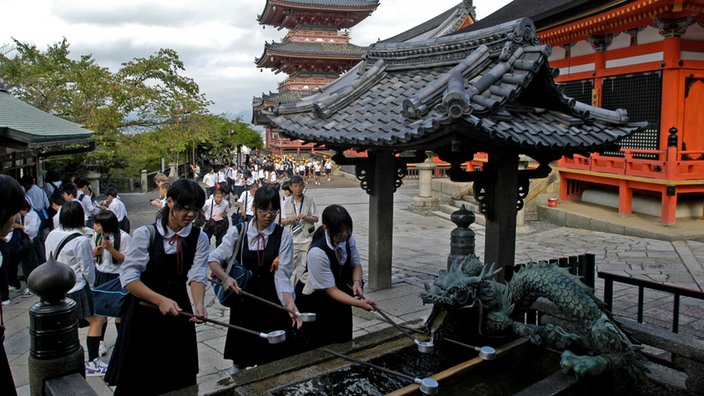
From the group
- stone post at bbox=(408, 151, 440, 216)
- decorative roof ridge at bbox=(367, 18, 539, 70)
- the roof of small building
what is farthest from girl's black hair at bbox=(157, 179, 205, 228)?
stone post at bbox=(408, 151, 440, 216)

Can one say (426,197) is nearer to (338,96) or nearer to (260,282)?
(338,96)

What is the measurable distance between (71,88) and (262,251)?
19.3 metres

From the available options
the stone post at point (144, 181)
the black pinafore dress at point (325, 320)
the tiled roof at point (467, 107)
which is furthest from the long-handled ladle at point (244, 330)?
the stone post at point (144, 181)

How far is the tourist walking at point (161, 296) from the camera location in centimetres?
330

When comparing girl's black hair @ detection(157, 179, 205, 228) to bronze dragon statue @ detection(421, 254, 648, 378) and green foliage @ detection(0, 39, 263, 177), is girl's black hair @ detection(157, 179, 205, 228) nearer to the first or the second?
bronze dragon statue @ detection(421, 254, 648, 378)

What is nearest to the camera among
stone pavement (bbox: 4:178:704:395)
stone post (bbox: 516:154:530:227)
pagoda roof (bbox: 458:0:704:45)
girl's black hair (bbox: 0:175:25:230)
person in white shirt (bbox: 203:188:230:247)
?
girl's black hair (bbox: 0:175:25:230)

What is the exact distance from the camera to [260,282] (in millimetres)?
4000

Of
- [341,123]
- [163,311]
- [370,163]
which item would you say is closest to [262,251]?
[163,311]

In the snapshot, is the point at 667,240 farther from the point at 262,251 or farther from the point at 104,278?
the point at 104,278

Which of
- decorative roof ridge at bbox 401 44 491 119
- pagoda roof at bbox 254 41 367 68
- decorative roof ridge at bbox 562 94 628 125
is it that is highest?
pagoda roof at bbox 254 41 367 68

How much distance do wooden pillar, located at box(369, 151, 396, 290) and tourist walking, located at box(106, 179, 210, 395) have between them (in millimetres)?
3964

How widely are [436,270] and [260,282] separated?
598 centimetres

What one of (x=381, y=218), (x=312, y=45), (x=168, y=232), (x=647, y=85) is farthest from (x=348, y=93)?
(x=312, y=45)

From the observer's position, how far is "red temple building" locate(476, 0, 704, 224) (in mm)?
11312
